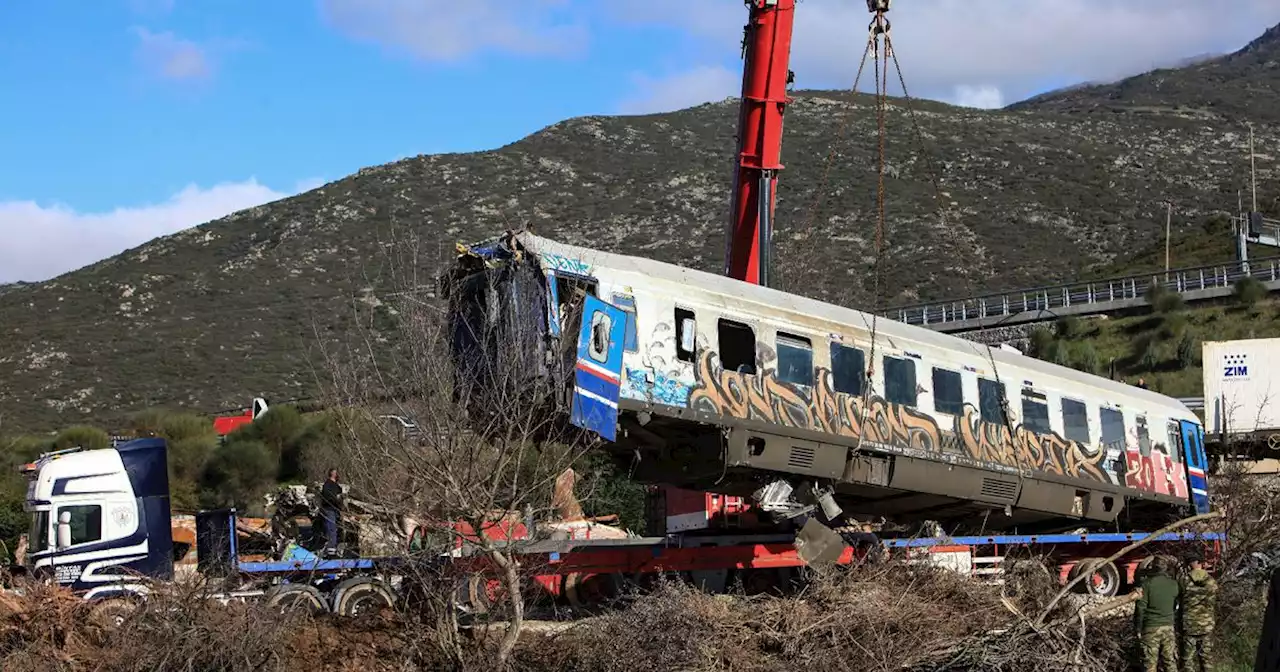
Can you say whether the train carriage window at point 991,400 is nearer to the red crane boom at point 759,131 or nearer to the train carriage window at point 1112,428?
the train carriage window at point 1112,428

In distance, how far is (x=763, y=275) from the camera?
20.7 meters

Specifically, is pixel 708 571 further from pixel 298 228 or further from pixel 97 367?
pixel 298 228

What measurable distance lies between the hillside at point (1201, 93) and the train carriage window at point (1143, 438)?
90508 millimetres

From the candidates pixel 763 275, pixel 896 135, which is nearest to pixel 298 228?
pixel 896 135

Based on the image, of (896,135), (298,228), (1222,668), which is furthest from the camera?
(896,135)

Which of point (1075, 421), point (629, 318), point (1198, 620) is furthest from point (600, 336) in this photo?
point (1075, 421)

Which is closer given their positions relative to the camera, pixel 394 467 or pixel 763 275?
pixel 394 467

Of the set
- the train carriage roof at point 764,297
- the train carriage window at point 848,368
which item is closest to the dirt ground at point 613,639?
the train carriage window at point 848,368

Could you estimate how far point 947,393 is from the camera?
18203 mm

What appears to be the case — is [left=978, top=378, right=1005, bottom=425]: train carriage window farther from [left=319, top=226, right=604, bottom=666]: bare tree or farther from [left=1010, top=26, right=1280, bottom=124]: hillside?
[left=1010, top=26, right=1280, bottom=124]: hillside

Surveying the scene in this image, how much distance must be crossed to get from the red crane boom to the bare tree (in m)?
7.54

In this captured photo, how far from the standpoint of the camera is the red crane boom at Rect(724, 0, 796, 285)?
851 inches

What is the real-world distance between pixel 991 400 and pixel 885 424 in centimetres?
219

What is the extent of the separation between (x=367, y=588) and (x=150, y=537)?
242 cm
